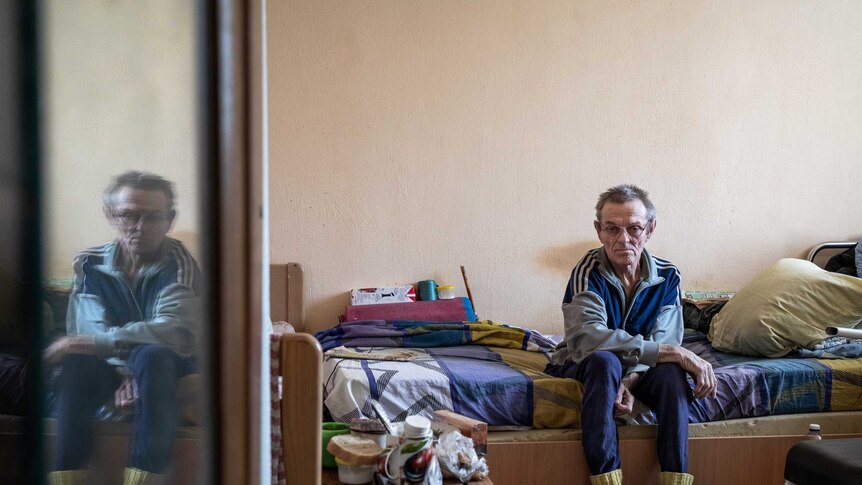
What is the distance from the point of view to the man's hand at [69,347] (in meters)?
0.34

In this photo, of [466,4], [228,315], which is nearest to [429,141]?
[466,4]

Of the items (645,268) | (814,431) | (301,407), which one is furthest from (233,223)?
(814,431)

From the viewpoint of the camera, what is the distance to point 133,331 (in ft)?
1.29

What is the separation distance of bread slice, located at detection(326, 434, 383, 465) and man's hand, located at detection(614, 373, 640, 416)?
91cm

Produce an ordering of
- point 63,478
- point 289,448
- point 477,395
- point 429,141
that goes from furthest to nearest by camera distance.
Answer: point 429,141, point 477,395, point 289,448, point 63,478

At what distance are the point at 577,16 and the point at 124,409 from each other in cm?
336

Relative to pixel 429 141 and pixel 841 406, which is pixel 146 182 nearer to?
pixel 841 406

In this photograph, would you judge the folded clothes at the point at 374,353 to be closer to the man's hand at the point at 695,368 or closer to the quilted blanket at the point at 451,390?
the quilted blanket at the point at 451,390

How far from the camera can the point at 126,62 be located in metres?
0.39

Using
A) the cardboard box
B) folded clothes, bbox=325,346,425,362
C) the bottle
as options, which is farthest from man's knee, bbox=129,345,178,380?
the cardboard box

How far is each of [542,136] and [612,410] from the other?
5.19 ft

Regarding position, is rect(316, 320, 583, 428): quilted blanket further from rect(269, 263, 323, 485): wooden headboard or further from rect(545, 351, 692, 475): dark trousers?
rect(269, 263, 323, 485): wooden headboard

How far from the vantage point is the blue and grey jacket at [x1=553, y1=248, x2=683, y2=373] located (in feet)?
7.49

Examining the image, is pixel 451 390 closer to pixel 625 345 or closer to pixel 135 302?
pixel 625 345
